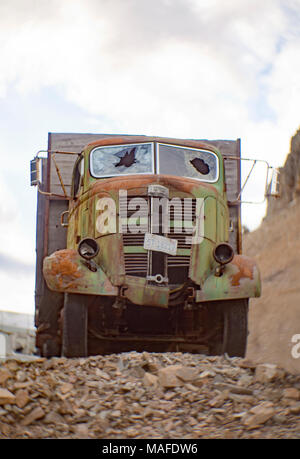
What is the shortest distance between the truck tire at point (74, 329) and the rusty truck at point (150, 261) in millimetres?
11

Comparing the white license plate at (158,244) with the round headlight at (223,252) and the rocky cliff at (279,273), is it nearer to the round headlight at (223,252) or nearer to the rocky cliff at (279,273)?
the round headlight at (223,252)

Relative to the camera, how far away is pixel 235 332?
27.8 feet

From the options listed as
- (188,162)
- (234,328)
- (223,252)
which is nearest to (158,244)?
(223,252)

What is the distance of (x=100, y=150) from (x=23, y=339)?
14.0 meters

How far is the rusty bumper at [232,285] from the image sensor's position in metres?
8.38

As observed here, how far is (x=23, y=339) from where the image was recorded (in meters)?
22.5

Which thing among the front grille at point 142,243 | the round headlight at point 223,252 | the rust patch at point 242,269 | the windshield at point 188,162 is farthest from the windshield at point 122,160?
the rust patch at point 242,269

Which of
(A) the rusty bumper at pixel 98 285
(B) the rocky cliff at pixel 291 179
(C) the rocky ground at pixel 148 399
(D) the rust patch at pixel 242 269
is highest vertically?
(B) the rocky cliff at pixel 291 179

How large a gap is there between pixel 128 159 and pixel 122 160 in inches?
3.3

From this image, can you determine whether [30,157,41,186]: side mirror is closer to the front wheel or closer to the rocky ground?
the rocky ground

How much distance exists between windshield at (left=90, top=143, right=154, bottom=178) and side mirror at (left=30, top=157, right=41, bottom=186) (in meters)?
0.69
